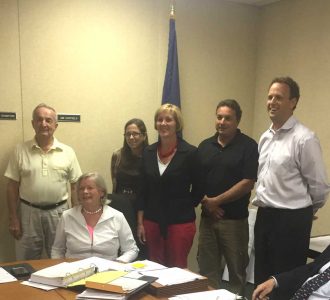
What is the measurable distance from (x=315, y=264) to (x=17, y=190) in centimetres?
218

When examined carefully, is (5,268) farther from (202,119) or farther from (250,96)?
(250,96)

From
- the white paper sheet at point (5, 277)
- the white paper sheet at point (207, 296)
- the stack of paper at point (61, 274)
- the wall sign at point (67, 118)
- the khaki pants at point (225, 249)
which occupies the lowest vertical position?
the khaki pants at point (225, 249)

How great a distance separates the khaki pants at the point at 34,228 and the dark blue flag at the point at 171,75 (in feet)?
4.80

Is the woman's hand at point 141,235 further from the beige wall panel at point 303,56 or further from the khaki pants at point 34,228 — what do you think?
the beige wall panel at point 303,56

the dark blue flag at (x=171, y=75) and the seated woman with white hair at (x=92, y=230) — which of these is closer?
the seated woman with white hair at (x=92, y=230)

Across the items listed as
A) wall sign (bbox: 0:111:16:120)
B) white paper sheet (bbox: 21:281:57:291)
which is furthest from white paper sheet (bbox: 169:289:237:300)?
wall sign (bbox: 0:111:16:120)

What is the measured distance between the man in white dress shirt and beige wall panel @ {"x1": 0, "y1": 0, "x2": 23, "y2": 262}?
2013 millimetres

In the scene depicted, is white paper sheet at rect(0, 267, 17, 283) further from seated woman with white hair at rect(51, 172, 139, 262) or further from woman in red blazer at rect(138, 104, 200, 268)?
woman in red blazer at rect(138, 104, 200, 268)

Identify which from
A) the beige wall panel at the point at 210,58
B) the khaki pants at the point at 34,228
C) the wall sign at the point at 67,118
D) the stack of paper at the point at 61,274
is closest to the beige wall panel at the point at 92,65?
the wall sign at the point at 67,118

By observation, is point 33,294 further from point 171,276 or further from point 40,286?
point 171,276

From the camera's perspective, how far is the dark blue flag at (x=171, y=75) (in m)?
3.59

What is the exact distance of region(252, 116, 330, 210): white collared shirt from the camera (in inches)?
88.9

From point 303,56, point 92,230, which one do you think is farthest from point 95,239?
point 303,56

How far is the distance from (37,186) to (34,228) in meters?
0.34
